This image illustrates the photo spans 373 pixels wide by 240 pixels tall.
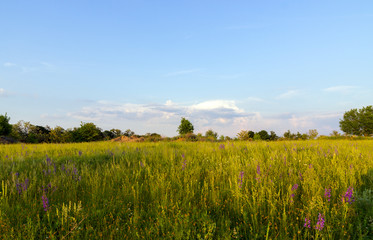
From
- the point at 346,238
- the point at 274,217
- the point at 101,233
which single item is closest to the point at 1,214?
the point at 101,233

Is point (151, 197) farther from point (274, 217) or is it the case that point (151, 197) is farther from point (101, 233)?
point (274, 217)

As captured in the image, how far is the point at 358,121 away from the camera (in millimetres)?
47969

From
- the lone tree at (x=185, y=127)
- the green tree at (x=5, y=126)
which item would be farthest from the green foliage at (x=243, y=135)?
the green tree at (x=5, y=126)

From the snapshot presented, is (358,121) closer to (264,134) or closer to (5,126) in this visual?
(264,134)

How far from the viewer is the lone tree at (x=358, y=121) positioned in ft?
150

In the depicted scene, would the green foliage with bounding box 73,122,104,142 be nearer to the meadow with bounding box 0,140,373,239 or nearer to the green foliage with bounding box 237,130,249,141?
the green foliage with bounding box 237,130,249,141

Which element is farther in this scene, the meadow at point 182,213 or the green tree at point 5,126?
the green tree at point 5,126

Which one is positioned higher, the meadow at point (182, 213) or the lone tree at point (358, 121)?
the lone tree at point (358, 121)

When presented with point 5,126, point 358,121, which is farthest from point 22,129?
point 358,121

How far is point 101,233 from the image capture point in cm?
236

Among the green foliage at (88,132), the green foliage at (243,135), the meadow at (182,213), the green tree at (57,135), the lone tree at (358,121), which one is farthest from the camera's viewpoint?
the lone tree at (358,121)

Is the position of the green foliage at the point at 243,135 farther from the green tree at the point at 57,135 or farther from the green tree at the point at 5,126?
the green tree at the point at 5,126

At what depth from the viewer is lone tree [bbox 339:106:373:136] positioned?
45.6 meters

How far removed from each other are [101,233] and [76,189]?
1.62m
